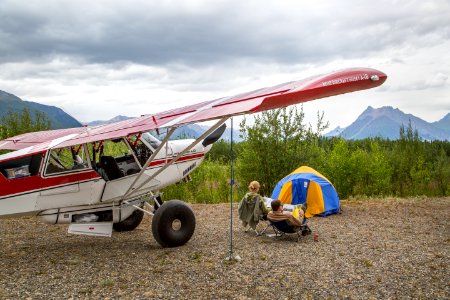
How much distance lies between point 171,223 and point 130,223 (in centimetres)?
227

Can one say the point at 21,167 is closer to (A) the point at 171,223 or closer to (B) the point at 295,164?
(A) the point at 171,223

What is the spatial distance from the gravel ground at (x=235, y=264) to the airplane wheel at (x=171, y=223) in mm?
221

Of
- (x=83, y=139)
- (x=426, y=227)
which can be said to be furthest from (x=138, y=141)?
(x=426, y=227)

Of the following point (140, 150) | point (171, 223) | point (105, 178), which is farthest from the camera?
point (140, 150)

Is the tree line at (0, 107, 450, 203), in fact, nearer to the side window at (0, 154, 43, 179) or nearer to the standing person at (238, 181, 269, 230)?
the standing person at (238, 181, 269, 230)

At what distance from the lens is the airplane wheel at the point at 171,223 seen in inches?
312

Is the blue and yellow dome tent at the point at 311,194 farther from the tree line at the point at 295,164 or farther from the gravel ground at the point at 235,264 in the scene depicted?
the tree line at the point at 295,164

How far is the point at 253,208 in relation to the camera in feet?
30.2

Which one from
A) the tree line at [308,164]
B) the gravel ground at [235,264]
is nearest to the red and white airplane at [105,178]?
the gravel ground at [235,264]

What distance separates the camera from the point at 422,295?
5523mm

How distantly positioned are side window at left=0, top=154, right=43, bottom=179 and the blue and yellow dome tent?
6.93 meters

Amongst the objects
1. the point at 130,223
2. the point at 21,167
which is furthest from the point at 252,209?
the point at 21,167

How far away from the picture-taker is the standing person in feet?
29.7

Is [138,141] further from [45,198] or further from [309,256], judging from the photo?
[309,256]
